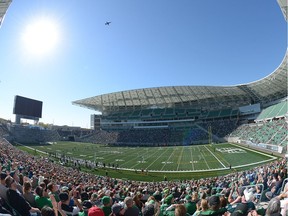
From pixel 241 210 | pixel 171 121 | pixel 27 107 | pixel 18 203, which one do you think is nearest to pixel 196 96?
pixel 171 121

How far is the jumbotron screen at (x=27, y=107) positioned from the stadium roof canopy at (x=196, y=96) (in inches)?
473

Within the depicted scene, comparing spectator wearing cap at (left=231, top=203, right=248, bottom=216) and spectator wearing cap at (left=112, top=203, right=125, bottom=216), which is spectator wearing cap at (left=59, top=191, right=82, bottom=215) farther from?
spectator wearing cap at (left=231, top=203, right=248, bottom=216)

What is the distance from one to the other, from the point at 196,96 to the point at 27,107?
54.5 m

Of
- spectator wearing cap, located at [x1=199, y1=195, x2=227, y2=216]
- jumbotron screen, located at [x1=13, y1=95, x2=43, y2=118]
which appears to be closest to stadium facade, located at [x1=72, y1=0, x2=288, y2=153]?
jumbotron screen, located at [x1=13, y1=95, x2=43, y2=118]

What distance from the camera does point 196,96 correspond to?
79.9 metres

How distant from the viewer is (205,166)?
112 ft

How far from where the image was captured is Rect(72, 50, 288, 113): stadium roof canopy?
Answer: 71250 millimetres

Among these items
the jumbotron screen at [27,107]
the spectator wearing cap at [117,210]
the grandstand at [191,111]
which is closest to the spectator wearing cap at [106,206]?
the spectator wearing cap at [117,210]

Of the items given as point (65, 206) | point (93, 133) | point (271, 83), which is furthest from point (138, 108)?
point (65, 206)

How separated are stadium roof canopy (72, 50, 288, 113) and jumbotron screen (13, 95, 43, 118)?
12.0 metres

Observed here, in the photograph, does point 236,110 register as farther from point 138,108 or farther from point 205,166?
point 205,166

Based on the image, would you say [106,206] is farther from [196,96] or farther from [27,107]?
[27,107]

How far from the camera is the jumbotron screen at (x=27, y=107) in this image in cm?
7862

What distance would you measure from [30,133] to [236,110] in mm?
68404
